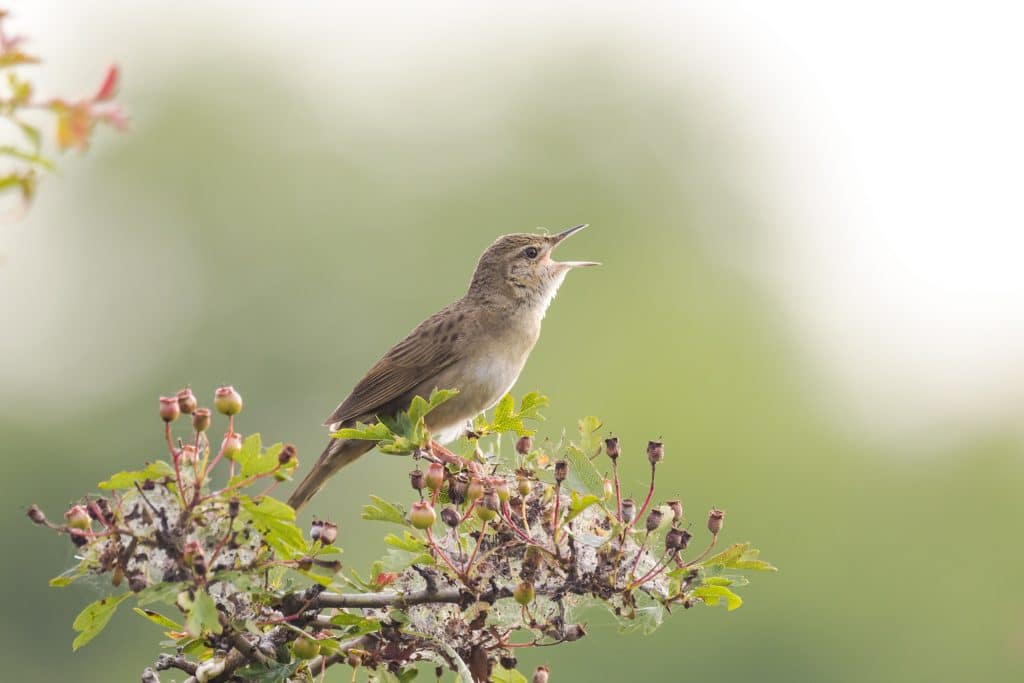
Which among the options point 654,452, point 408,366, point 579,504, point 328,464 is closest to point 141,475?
point 579,504

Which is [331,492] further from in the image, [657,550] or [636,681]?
[657,550]

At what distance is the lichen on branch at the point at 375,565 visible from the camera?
288cm

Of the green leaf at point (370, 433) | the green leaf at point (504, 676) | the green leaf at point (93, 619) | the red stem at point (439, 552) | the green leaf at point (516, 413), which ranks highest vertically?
the green leaf at point (516, 413)

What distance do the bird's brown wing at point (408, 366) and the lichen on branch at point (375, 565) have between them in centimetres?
229

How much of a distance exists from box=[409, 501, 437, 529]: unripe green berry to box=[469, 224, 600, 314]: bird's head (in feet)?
11.4

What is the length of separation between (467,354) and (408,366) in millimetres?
287

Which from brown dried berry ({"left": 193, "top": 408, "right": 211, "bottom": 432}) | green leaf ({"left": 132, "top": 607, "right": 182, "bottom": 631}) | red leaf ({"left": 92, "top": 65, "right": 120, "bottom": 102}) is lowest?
green leaf ({"left": 132, "top": 607, "right": 182, "bottom": 631})

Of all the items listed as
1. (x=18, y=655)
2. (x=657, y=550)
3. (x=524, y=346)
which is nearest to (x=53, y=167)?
(x=657, y=550)

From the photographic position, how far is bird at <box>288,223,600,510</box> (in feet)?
18.6

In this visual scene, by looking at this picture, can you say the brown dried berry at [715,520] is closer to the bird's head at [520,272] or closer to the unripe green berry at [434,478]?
the unripe green berry at [434,478]

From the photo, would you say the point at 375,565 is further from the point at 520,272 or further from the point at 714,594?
the point at 520,272

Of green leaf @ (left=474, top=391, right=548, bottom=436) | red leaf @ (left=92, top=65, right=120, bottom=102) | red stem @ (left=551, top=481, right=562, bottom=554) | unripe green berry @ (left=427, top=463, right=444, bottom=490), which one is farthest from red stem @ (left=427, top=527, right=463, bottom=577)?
red leaf @ (left=92, top=65, right=120, bottom=102)

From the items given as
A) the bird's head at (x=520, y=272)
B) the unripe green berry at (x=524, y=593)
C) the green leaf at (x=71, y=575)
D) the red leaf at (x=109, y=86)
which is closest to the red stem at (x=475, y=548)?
the unripe green berry at (x=524, y=593)

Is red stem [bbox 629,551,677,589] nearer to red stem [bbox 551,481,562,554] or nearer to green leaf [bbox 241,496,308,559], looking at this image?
red stem [bbox 551,481,562,554]
